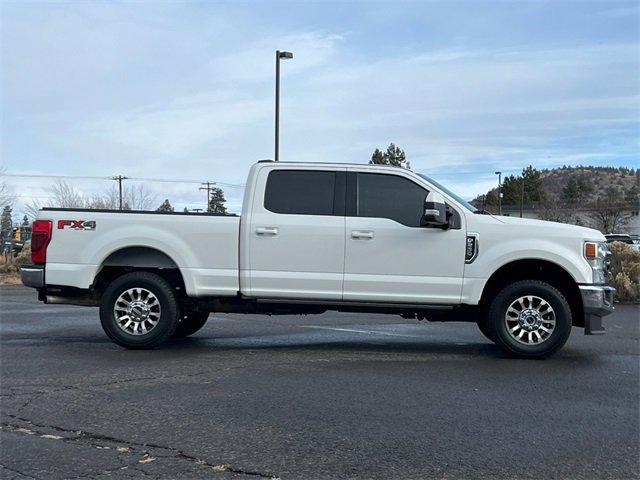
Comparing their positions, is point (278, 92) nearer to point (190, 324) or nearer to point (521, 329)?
point (190, 324)

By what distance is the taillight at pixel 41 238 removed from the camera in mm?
7894

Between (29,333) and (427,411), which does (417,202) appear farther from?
(29,333)

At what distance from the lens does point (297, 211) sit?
780 centimetres

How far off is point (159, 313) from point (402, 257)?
2893mm

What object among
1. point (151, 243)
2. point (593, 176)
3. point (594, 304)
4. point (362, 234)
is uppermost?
point (593, 176)

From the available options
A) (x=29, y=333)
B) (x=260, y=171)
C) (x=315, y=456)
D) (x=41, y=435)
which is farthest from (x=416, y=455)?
(x=29, y=333)

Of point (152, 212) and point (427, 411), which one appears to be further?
point (152, 212)

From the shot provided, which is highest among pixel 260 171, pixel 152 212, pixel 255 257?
pixel 260 171

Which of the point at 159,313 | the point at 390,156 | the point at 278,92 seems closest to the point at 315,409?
the point at 159,313

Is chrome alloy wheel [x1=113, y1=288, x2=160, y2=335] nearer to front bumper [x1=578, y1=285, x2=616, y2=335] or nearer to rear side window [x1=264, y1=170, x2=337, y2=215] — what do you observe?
rear side window [x1=264, y1=170, x2=337, y2=215]

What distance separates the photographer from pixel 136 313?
782cm

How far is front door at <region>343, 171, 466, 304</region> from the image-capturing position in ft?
24.7

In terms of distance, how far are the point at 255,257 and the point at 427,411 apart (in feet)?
10.1

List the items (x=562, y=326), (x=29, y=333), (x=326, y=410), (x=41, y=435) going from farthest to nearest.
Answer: (x=29, y=333) < (x=562, y=326) < (x=326, y=410) < (x=41, y=435)
